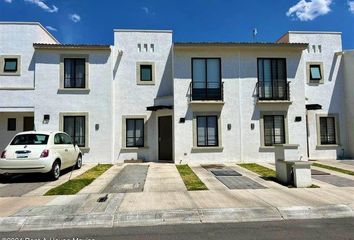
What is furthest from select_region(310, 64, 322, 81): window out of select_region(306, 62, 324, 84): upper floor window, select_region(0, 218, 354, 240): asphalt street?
select_region(0, 218, 354, 240): asphalt street

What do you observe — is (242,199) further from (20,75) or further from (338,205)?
(20,75)

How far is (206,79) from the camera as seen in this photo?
658 inches

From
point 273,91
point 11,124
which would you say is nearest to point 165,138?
point 273,91

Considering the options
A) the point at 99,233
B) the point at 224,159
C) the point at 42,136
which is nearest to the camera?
the point at 99,233

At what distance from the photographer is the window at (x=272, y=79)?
663 inches

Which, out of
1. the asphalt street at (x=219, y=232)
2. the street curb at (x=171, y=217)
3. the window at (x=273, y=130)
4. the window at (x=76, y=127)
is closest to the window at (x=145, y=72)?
the window at (x=76, y=127)

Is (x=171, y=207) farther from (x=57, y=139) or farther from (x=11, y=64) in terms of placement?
(x=11, y=64)

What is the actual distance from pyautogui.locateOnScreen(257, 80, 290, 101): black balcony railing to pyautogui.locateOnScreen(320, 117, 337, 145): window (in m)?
3.05

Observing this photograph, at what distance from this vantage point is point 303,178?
30.1 ft

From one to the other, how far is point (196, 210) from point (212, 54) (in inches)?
467

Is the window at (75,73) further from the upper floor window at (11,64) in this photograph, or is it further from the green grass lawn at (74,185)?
the green grass lawn at (74,185)

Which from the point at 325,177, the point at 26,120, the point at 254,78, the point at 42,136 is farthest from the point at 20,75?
the point at 325,177

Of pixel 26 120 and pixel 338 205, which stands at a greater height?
pixel 26 120

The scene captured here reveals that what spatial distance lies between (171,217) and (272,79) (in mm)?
12883
